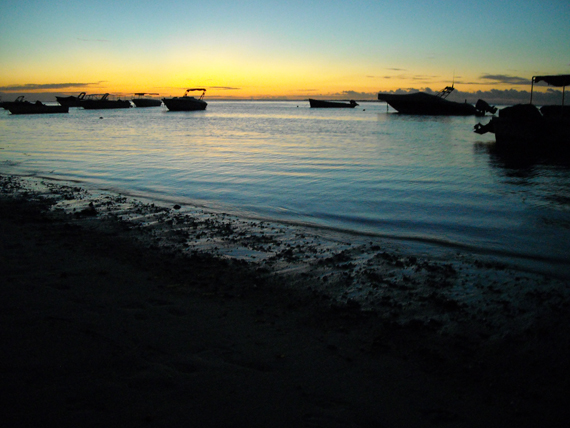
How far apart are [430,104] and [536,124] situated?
184 ft

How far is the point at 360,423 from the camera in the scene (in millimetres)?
2807

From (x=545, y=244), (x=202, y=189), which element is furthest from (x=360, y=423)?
(x=202, y=189)

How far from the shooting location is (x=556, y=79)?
85.2 feet

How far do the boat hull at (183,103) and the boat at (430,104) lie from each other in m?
45.8

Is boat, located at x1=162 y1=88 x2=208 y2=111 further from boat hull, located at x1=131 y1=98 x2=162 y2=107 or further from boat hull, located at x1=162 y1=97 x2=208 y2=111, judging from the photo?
boat hull, located at x1=131 y1=98 x2=162 y2=107

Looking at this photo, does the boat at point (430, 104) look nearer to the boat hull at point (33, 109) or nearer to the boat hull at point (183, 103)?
the boat hull at point (183, 103)

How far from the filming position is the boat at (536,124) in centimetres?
2592

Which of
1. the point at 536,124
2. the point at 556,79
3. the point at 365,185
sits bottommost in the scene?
the point at 365,185

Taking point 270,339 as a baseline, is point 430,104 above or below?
above

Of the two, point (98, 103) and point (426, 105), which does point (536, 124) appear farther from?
point (98, 103)

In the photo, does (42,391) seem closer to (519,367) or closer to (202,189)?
(519,367)

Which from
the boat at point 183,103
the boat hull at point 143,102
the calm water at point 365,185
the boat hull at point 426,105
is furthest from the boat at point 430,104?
the boat hull at point 143,102

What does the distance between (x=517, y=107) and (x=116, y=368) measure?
31.4 meters

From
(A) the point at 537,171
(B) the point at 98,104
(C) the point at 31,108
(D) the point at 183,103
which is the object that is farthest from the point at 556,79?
(B) the point at 98,104
